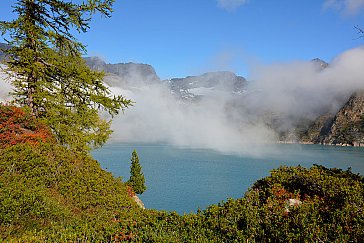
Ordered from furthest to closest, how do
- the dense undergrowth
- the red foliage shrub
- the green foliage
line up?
the red foliage shrub < the green foliage < the dense undergrowth

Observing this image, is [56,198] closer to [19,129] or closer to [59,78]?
[19,129]

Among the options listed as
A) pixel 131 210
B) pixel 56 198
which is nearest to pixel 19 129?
pixel 56 198

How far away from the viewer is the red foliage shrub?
1239 cm

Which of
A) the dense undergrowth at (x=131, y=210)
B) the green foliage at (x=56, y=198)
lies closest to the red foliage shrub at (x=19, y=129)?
the dense undergrowth at (x=131, y=210)

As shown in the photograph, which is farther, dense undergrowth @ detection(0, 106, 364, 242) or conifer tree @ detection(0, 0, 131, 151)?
conifer tree @ detection(0, 0, 131, 151)

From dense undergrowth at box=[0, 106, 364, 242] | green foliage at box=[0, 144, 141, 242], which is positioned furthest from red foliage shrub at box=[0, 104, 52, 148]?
green foliage at box=[0, 144, 141, 242]

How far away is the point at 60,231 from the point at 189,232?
3118 millimetres

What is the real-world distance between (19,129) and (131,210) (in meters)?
8.04

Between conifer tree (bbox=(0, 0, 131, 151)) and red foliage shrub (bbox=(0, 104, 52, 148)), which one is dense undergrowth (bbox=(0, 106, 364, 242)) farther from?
conifer tree (bbox=(0, 0, 131, 151))

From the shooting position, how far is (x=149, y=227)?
7031mm

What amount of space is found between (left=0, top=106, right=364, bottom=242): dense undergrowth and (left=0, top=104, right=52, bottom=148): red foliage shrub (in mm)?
318

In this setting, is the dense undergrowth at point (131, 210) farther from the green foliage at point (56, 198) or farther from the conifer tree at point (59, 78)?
the conifer tree at point (59, 78)

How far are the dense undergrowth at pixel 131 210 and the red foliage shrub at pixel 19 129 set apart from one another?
12.5 inches

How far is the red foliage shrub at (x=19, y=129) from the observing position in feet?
40.7
